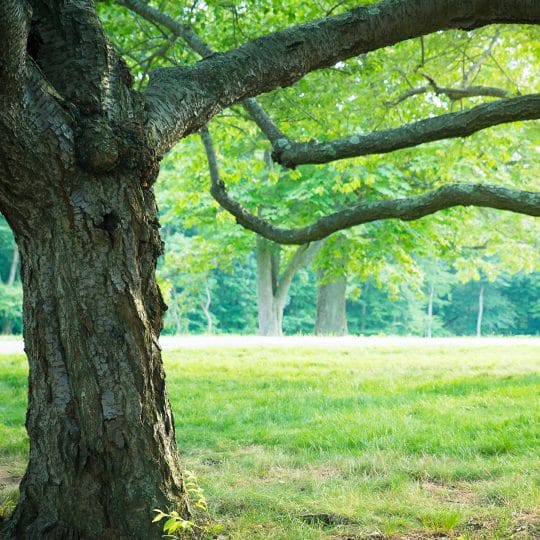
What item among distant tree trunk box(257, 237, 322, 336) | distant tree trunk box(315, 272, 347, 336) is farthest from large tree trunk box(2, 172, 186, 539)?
distant tree trunk box(315, 272, 347, 336)

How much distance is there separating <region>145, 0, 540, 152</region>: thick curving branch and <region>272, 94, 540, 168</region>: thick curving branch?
3.56ft

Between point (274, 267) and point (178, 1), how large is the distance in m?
17.8

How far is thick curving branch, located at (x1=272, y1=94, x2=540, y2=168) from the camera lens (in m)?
5.84

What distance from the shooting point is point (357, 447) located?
233 inches

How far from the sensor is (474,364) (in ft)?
37.5

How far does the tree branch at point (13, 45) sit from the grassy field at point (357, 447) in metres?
2.67

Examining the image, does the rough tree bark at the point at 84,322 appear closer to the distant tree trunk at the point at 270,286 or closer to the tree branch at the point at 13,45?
the tree branch at the point at 13,45

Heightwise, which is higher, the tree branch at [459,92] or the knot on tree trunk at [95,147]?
the tree branch at [459,92]

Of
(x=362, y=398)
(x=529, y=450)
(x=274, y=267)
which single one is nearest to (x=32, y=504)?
(x=529, y=450)

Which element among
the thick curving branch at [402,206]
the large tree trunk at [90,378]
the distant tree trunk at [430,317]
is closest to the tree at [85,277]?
the large tree trunk at [90,378]

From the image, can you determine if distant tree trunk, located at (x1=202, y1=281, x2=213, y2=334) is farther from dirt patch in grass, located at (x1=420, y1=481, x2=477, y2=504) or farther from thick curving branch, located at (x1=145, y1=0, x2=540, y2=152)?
Answer: thick curving branch, located at (x1=145, y1=0, x2=540, y2=152)

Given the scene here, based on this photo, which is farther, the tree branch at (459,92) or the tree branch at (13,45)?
the tree branch at (459,92)

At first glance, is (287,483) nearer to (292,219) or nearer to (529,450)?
(529,450)

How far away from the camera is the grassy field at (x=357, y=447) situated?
4055 millimetres
